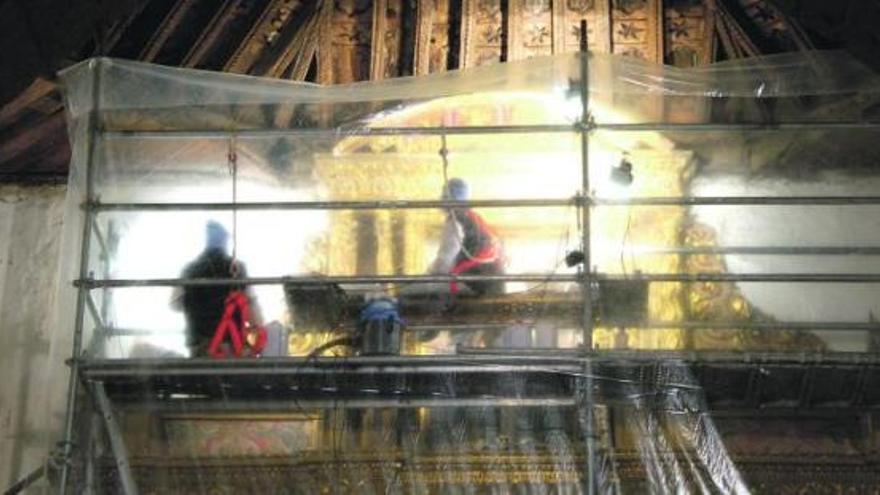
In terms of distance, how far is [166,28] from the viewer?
331 inches

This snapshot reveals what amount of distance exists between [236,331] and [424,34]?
9.26 feet

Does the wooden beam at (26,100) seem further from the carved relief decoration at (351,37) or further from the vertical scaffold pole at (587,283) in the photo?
Answer: the vertical scaffold pole at (587,283)

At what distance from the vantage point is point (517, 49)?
28.3ft

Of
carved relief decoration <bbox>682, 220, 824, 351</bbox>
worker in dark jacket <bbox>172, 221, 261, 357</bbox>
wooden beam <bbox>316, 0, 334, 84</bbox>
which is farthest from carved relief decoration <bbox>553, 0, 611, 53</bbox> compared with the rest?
worker in dark jacket <bbox>172, 221, 261, 357</bbox>

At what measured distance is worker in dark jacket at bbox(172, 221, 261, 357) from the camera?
22.6 ft

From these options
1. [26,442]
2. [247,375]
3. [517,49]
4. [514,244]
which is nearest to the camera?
[247,375]

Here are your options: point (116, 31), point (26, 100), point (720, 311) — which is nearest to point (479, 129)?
point (720, 311)

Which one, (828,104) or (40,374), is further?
(40,374)

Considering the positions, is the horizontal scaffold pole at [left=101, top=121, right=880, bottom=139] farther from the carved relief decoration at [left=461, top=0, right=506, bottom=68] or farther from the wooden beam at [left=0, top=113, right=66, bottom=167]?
the carved relief decoration at [left=461, top=0, right=506, bottom=68]

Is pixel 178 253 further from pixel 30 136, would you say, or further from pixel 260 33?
pixel 260 33

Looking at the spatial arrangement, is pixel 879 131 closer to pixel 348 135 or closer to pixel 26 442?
pixel 348 135

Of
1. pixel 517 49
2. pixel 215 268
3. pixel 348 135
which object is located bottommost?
pixel 215 268

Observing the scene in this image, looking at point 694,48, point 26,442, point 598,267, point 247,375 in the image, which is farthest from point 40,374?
point 694,48

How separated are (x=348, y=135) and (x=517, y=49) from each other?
1920 mm
